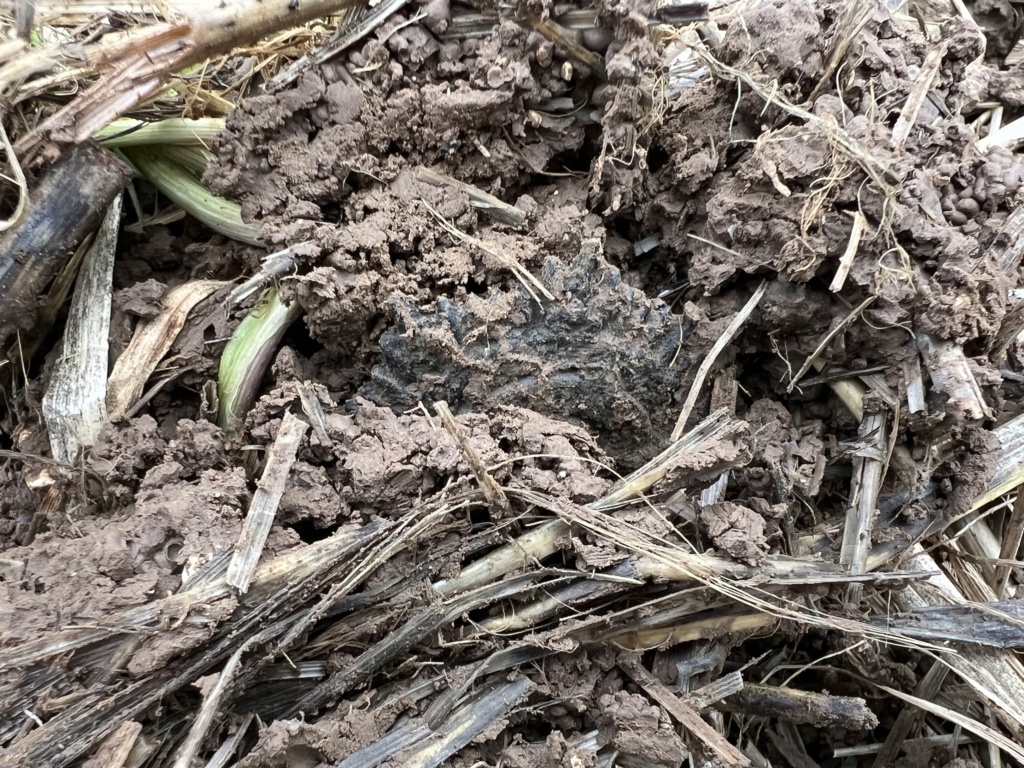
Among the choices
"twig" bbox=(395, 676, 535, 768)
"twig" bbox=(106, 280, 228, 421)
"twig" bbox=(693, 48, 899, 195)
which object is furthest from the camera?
"twig" bbox=(106, 280, 228, 421)

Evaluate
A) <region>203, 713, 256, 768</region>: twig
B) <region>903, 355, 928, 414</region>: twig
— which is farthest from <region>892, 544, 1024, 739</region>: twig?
<region>203, 713, 256, 768</region>: twig

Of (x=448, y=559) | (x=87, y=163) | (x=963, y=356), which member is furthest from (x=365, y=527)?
(x=963, y=356)

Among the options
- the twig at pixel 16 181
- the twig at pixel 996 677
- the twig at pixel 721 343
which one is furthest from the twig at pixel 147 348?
the twig at pixel 996 677

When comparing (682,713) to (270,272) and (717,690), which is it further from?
(270,272)

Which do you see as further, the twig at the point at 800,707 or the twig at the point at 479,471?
the twig at the point at 800,707

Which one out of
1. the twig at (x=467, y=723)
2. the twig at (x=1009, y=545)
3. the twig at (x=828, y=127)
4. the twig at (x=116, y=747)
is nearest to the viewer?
the twig at (x=116, y=747)

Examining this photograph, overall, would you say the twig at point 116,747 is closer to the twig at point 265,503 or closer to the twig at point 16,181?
the twig at point 265,503

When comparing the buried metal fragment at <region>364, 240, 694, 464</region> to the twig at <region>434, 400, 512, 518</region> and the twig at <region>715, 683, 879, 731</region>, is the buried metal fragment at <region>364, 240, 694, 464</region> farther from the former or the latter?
the twig at <region>715, 683, 879, 731</region>
